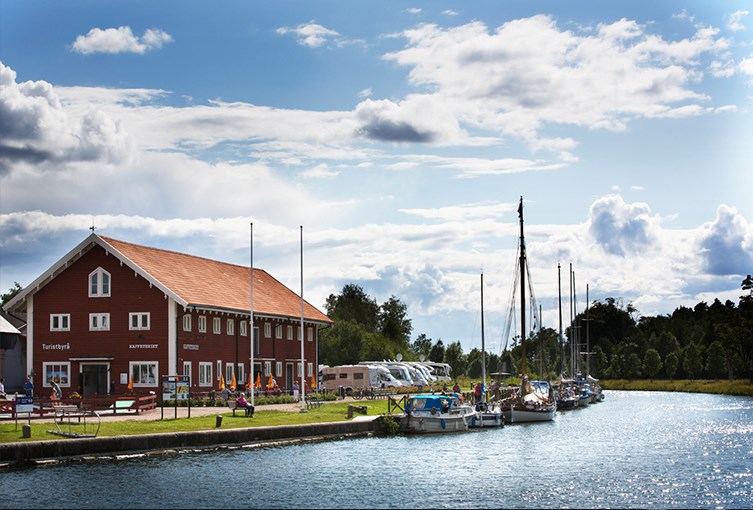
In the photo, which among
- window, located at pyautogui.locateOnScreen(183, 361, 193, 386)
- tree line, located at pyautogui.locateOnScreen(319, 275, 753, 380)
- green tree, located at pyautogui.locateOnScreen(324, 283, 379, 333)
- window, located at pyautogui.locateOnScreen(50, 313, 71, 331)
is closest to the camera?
window, located at pyautogui.locateOnScreen(183, 361, 193, 386)

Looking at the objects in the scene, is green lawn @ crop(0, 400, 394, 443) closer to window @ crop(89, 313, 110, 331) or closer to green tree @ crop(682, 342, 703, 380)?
window @ crop(89, 313, 110, 331)

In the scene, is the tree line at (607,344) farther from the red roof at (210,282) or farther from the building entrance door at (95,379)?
the building entrance door at (95,379)

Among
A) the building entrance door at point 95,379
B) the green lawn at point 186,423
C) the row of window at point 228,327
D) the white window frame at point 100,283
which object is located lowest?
the green lawn at point 186,423

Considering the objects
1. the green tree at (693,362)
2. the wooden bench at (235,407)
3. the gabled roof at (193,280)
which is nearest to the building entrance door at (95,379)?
the gabled roof at (193,280)

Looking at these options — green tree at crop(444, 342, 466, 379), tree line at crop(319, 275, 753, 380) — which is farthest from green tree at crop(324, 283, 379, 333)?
green tree at crop(444, 342, 466, 379)

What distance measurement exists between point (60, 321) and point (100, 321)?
10.0 feet

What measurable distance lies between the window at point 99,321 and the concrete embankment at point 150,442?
72.7ft

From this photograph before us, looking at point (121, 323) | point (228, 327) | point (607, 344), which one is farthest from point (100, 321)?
point (607, 344)

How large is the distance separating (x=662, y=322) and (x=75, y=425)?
5620 inches

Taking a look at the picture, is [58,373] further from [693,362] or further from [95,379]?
[693,362]

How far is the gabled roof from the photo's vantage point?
6938 centimetres

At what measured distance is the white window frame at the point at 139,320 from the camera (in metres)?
68.8

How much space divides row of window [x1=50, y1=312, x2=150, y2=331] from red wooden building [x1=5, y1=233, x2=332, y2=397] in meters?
0.07

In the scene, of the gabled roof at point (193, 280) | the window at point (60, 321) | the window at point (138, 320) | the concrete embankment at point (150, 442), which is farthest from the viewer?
the window at point (60, 321)
